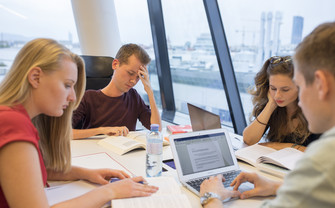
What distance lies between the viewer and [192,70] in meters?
3.43

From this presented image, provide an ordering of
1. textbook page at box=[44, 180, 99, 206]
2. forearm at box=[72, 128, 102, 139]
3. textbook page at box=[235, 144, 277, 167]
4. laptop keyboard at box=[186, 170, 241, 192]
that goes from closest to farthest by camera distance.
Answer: textbook page at box=[44, 180, 99, 206] → laptop keyboard at box=[186, 170, 241, 192] → textbook page at box=[235, 144, 277, 167] → forearm at box=[72, 128, 102, 139]

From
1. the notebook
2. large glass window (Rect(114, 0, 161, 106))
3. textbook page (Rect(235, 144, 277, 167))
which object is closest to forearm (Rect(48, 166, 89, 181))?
the notebook

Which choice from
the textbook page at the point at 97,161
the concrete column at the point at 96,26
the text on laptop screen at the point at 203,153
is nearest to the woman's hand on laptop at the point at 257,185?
the text on laptop screen at the point at 203,153

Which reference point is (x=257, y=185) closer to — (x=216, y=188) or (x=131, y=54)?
(x=216, y=188)

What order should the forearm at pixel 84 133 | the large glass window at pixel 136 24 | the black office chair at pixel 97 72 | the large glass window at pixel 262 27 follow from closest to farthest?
the forearm at pixel 84 133
the large glass window at pixel 262 27
the black office chair at pixel 97 72
the large glass window at pixel 136 24

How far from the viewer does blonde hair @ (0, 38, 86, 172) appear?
2.76 feet

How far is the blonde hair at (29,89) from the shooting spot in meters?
0.84

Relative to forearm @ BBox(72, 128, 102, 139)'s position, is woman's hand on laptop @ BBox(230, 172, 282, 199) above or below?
below

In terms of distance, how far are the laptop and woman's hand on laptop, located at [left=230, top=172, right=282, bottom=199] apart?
1.30 feet

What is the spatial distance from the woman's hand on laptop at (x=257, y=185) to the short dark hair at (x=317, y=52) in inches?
18.8

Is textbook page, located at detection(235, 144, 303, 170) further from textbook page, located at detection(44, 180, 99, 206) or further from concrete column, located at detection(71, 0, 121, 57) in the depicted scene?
concrete column, located at detection(71, 0, 121, 57)

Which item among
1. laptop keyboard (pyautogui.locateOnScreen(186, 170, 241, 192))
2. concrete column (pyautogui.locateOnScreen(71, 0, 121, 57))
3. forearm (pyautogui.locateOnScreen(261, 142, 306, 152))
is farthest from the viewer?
concrete column (pyautogui.locateOnScreen(71, 0, 121, 57))

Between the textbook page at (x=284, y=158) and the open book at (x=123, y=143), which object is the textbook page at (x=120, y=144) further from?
the textbook page at (x=284, y=158)

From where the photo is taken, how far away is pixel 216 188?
970mm
